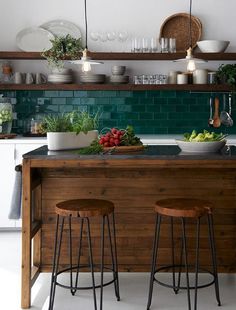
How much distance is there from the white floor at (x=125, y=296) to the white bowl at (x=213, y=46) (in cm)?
301

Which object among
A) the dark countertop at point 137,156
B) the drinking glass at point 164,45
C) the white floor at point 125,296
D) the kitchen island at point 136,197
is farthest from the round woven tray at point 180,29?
the white floor at point 125,296

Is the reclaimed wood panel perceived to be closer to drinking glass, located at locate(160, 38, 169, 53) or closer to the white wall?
drinking glass, located at locate(160, 38, 169, 53)

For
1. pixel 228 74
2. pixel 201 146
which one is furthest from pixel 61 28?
pixel 201 146

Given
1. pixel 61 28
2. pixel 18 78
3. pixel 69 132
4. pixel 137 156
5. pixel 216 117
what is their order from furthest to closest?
pixel 61 28 < pixel 18 78 < pixel 216 117 < pixel 69 132 < pixel 137 156

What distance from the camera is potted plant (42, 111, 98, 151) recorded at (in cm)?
364

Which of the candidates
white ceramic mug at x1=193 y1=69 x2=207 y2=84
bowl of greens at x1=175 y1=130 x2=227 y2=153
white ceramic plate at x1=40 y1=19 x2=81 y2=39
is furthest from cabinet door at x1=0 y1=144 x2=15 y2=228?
bowl of greens at x1=175 y1=130 x2=227 y2=153

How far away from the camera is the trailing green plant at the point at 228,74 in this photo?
589cm

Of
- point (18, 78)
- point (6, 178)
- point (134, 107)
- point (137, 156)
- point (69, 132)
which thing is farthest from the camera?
point (134, 107)

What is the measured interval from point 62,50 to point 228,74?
2018 millimetres

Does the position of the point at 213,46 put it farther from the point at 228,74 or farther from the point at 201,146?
the point at 201,146

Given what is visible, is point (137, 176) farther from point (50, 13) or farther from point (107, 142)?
point (50, 13)

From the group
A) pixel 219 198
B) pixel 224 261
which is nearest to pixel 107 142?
pixel 219 198

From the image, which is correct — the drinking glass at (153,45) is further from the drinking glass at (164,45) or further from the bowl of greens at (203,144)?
the bowl of greens at (203,144)

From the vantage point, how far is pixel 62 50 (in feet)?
19.2
